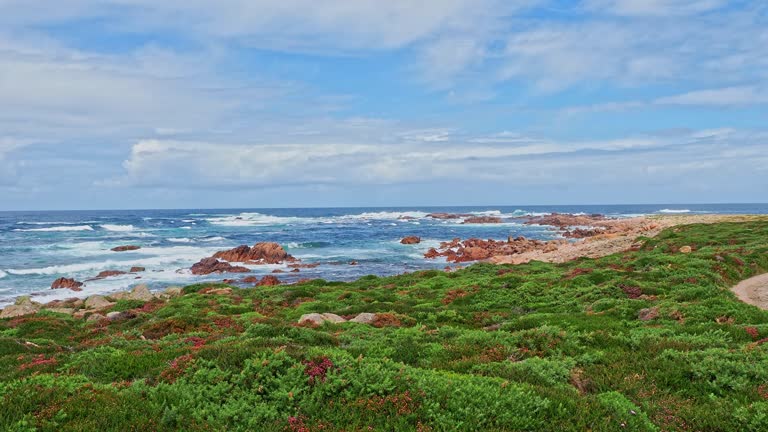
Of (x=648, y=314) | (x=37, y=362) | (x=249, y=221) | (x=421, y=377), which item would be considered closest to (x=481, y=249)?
(x=648, y=314)

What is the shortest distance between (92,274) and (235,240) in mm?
36223

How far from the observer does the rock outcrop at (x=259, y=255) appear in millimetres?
55906

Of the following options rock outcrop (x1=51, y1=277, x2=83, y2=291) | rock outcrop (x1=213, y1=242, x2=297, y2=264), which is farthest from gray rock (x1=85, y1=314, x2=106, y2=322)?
rock outcrop (x1=213, y1=242, x2=297, y2=264)

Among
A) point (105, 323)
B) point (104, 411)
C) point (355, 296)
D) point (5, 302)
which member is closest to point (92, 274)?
point (5, 302)

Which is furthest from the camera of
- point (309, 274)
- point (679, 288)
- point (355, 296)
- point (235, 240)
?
point (235, 240)

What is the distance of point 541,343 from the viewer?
446 inches

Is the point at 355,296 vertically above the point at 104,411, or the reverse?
the point at 104,411

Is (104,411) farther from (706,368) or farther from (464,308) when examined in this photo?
(464,308)

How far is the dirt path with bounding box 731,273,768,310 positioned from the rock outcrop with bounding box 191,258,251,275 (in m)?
41.4

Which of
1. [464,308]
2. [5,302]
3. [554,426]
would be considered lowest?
[5,302]

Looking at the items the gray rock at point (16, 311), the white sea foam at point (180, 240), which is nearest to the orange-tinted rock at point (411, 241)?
the white sea foam at point (180, 240)

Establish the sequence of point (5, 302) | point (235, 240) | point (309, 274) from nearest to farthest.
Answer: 1. point (5, 302)
2. point (309, 274)
3. point (235, 240)

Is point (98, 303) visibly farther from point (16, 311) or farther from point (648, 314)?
point (648, 314)

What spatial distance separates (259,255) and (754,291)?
157 feet
